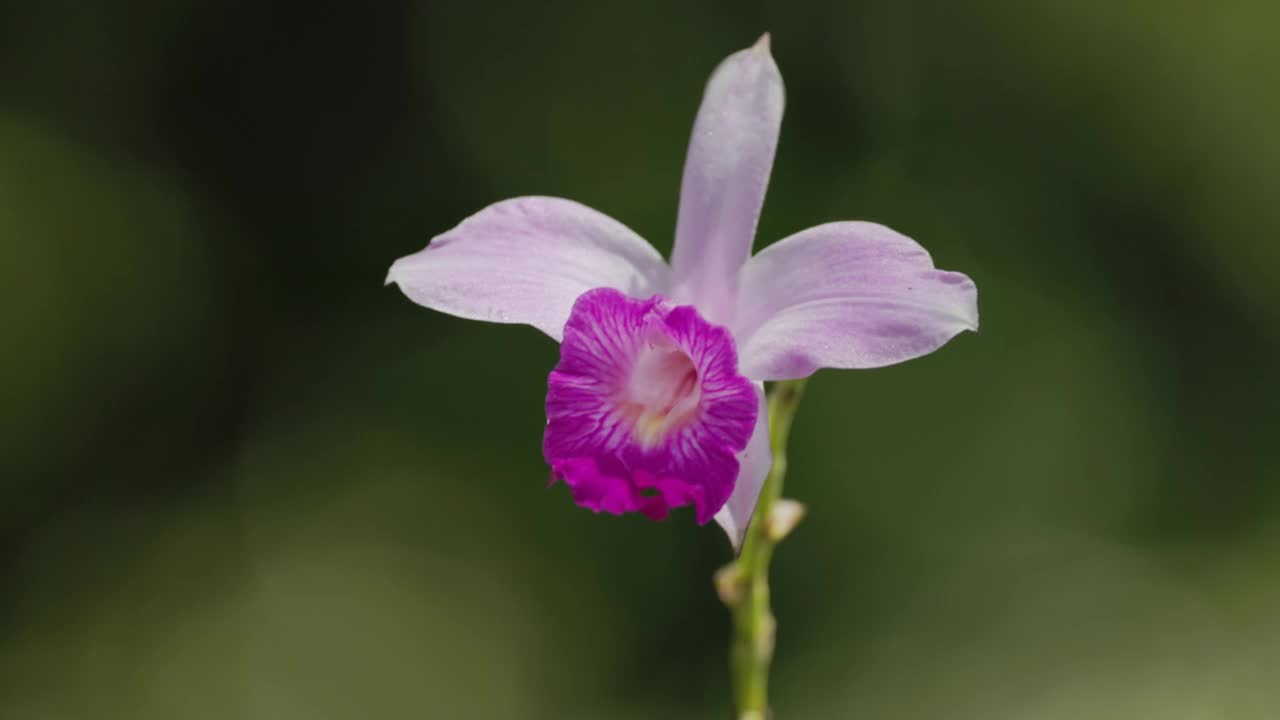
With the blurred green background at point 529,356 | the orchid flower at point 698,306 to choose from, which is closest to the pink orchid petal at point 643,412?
the orchid flower at point 698,306

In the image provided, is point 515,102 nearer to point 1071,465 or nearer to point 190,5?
point 190,5

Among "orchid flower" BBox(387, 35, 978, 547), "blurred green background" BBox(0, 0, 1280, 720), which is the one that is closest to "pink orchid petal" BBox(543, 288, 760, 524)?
"orchid flower" BBox(387, 35, 978, 547)

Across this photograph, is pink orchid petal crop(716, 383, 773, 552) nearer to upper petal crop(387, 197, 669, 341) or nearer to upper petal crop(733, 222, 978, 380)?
upper petal crop(733, 222, 978, 380)

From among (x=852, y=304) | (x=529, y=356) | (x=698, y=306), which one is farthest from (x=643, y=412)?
(x=529, y=356)

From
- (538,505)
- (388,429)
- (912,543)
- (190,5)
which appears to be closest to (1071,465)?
(912,543)

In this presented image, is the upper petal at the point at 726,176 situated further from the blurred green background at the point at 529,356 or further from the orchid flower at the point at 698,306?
the blurred green background at the point at 529,356
